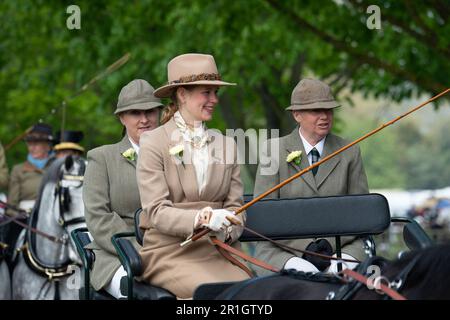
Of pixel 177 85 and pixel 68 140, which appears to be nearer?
pixel 177 85

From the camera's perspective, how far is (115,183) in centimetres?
778

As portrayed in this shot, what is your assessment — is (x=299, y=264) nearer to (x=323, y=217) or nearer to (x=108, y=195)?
(x=323, y=217)

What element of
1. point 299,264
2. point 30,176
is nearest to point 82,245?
point 299,264

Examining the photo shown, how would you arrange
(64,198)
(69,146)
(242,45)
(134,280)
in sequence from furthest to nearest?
(242,45)
(69,146)
(64,198)
(134,280)

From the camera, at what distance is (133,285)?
616cm

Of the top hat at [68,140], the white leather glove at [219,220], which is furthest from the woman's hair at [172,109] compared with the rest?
the top hat at [68,140]

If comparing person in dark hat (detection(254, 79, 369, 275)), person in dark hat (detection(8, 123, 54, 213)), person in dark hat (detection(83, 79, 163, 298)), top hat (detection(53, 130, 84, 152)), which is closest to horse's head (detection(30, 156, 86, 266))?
top hat (detection(53, 130, 84, 152))

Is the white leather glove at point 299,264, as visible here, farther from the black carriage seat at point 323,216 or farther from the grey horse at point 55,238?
the grey horse at point 55,238

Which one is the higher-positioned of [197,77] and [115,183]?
[197,77]

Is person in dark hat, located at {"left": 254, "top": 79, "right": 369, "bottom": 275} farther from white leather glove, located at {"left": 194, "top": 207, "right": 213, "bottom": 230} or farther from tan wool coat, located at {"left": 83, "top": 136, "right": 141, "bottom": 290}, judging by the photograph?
white leather glove, located at {"left": 194, "top": 207, "right": 213, "bottom": 230}

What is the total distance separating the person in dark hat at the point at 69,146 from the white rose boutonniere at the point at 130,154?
17.6 ft

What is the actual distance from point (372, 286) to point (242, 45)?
14.5 meters

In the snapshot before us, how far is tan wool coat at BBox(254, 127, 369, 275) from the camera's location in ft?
24.2
